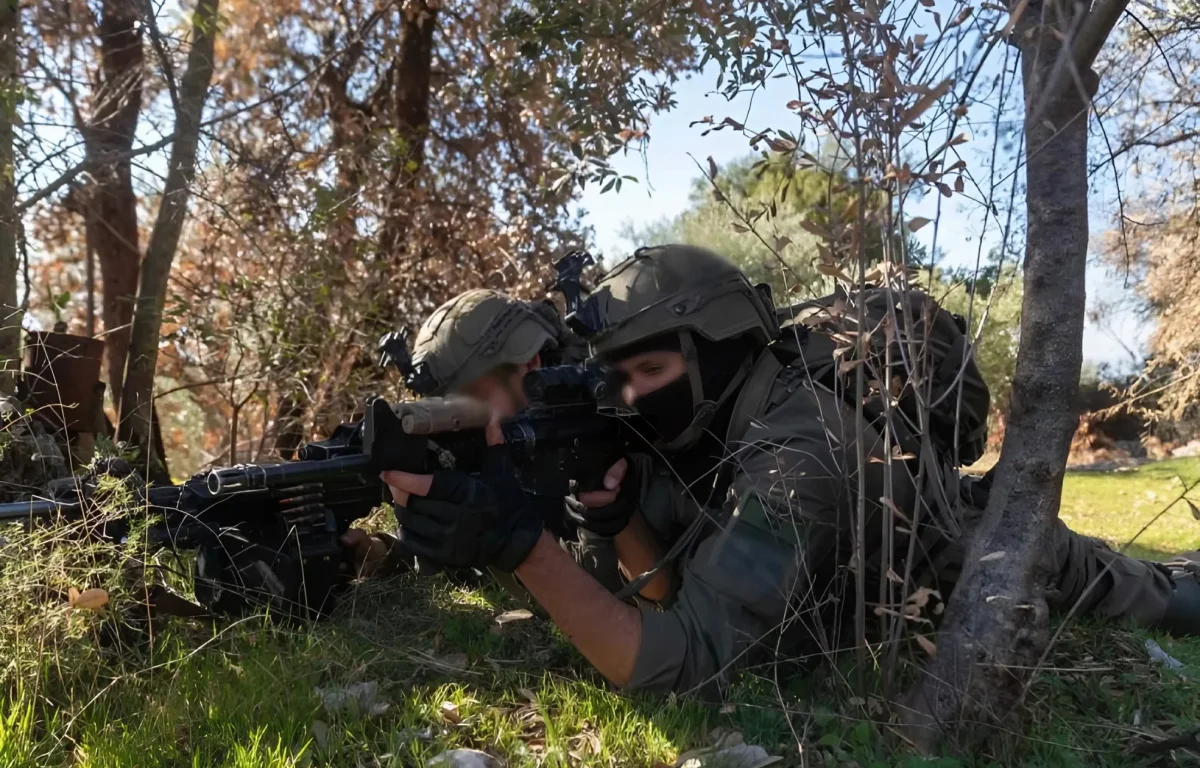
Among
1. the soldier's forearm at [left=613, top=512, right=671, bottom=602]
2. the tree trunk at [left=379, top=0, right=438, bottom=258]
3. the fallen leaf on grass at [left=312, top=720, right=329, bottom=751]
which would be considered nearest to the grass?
the fallen leaf on grass at [left=312, top=720, right=329, bottom=751]

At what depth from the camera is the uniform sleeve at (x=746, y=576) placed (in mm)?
2291

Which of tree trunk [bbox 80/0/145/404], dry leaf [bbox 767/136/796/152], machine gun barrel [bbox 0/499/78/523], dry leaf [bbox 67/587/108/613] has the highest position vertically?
tree trunk [bbox 80/0/145/404]

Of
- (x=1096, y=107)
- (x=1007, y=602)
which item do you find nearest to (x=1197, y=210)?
(x=1096, y=107)

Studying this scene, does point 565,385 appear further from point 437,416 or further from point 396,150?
point 396,150

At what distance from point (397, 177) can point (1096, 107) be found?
627cm

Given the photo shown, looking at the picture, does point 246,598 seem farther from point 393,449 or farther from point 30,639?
point 393,449

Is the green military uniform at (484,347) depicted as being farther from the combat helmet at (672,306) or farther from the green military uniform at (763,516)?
the combat helmet at (672,306)

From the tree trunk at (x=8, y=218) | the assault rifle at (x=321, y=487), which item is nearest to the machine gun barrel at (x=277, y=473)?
the assault rifle at (x=321, y=487)

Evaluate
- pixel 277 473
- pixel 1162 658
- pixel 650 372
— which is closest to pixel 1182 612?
pixel 1162 658

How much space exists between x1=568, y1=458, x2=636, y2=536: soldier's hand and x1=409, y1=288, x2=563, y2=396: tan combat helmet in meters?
0.74

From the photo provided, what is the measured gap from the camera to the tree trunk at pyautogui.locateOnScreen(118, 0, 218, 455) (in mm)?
4605

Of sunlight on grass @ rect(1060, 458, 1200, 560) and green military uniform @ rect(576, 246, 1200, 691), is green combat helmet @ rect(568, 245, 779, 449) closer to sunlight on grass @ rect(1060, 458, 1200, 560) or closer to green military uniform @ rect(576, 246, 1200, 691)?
green military uniform @ rect(576, 246, 1200, 691)

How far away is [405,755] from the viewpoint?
2.00 meters

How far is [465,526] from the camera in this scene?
2295 millimetres
